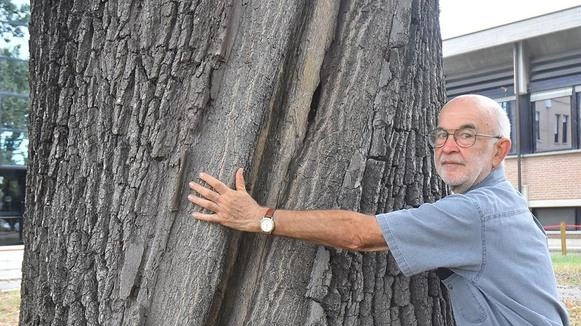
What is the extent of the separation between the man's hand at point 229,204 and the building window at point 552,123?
14.8 meters

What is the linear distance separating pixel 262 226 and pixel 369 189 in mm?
434

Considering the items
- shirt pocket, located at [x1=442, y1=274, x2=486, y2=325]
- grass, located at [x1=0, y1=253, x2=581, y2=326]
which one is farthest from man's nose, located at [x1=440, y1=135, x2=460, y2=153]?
grass, located at [x1=0, y1=253, x2=581, y2=326]

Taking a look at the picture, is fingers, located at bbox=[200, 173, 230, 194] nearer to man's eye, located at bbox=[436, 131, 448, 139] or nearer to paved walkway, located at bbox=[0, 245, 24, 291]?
man's eye, located at bbox=[436, 131, 448, 139]

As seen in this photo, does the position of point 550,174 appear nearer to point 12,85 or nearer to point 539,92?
point 539,92

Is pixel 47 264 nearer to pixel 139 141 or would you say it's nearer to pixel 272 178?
pixel 139 141

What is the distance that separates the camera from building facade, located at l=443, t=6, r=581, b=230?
15.2m

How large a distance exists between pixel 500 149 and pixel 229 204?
111cm

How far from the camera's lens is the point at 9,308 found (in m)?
7.33

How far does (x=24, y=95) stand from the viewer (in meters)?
13.2

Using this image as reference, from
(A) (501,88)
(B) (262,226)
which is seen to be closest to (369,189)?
(B) (262,226)

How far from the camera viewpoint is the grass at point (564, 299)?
256 inches

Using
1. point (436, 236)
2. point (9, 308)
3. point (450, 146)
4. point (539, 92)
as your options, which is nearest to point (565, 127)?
point (539, 92)

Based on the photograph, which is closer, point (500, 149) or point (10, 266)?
point (500, 149)

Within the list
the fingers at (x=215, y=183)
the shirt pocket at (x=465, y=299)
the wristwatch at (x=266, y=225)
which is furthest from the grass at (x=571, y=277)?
the fingers at (x=215, y=183)
